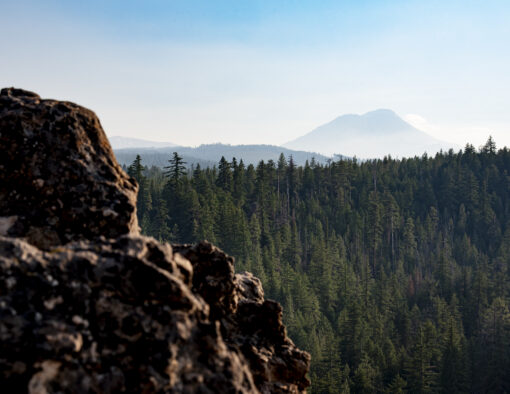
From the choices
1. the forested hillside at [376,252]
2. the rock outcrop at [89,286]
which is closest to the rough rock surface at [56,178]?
the rock outcrop at [89,286]

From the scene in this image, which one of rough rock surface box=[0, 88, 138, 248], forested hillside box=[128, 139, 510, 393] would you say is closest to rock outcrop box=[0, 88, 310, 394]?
rough rock surface box=[0, 88, 138, 248]

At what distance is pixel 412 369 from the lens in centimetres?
6178

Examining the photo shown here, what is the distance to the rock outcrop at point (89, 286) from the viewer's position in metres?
6.42

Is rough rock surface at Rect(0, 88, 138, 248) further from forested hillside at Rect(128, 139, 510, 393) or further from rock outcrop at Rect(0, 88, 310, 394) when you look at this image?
forested hillside at Rect(128, 139, 510, 393)

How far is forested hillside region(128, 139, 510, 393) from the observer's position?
65.9 m

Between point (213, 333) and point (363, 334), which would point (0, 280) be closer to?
point (213, 333)

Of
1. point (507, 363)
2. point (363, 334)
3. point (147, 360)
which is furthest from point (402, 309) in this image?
point (147, 360)

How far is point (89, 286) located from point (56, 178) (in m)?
3.10

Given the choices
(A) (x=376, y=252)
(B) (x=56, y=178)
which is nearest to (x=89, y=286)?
(B) (x=56, y=178)

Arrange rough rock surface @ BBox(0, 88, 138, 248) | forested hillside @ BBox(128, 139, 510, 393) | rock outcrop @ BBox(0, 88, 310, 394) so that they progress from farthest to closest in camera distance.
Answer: forested hillside @ BBox(128, 139, 510, 393), rough rock surface @ BBox(0, 88, 138, 248), rock outcrop @ BBox(0, 88, 310, 394)

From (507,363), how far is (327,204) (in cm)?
7840

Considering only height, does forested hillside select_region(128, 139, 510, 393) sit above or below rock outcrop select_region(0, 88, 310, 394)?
below

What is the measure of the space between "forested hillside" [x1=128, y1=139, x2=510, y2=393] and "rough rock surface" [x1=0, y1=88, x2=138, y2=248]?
51.4 m

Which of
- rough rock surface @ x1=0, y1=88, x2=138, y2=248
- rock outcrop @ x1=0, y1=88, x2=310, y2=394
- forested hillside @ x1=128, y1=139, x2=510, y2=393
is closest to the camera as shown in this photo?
rock outcrop @ x1=0, y1=88, x2=310, y2=394
